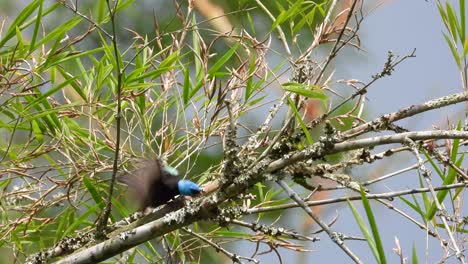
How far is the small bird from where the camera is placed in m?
0.80

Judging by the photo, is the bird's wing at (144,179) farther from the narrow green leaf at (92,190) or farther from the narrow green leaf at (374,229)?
the narrow green leaf at (374,229)

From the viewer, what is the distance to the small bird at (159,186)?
31.7 inches

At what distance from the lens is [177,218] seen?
29.4 inches

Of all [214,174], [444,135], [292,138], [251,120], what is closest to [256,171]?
[292,138]

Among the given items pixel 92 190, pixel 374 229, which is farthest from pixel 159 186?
pixel 374 229

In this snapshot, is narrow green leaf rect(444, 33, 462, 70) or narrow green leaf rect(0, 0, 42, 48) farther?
narrow green leaf rect(0, 0, 42, 48)

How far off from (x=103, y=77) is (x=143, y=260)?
318 mm

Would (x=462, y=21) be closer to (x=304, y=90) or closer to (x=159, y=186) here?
(x=304, y=90)

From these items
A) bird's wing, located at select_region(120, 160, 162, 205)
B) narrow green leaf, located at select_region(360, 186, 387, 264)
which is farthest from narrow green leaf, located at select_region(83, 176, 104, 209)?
narrow green leaf, located at select_region(360, 186, 387, 264)

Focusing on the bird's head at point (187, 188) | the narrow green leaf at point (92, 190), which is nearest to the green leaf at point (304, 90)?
the bird's head at point (187, 188)

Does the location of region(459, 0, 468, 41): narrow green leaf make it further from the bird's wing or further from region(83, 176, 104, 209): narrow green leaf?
region(83, 176, 104, 209): narrow green leaf

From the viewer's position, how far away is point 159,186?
0.81 metres

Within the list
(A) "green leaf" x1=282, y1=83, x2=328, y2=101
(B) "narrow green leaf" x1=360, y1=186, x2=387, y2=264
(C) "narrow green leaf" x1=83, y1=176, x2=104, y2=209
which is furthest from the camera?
(C) "narrow green leaf" x1=83, y1=176, x2=104, y2=209

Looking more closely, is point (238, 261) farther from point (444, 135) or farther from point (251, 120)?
point (251, 120)
